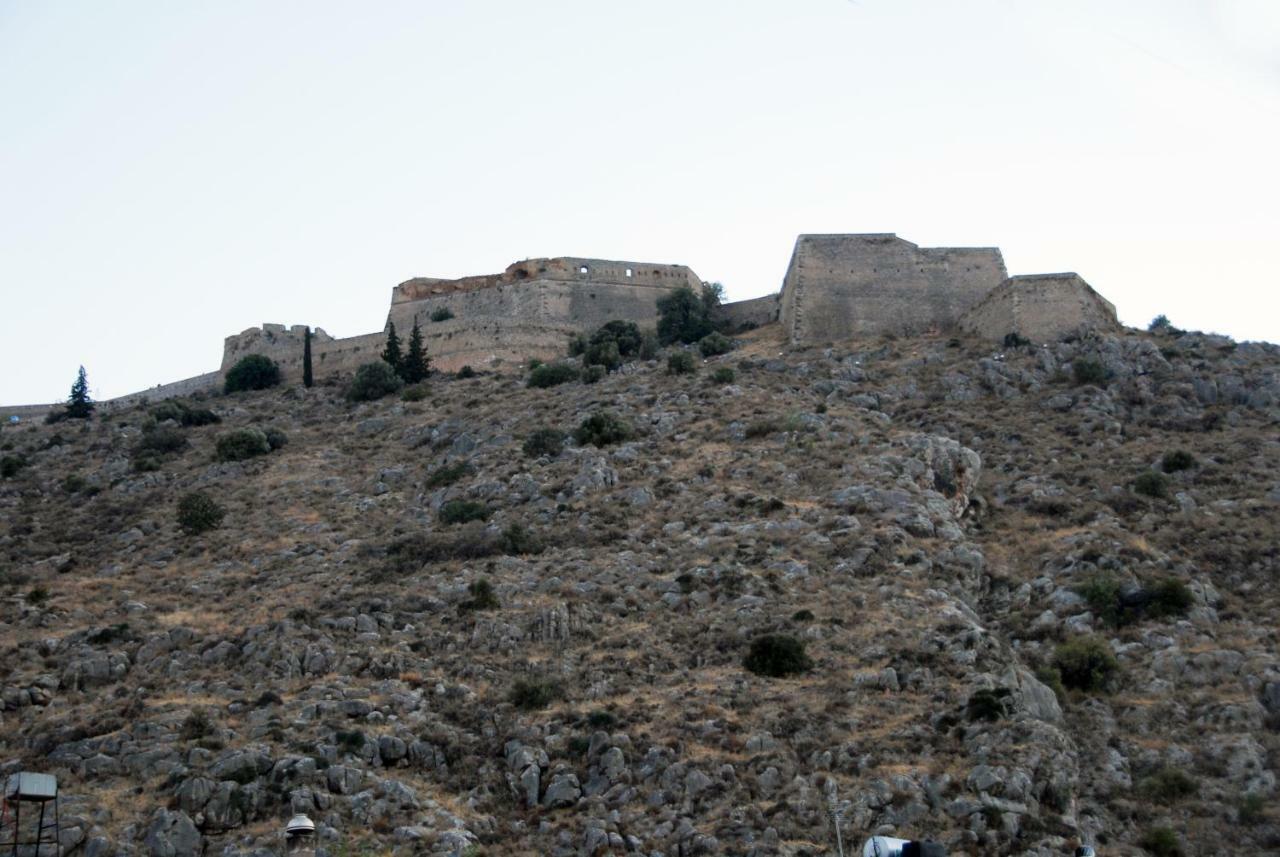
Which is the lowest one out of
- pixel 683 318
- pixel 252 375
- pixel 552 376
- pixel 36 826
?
pixel 36 826

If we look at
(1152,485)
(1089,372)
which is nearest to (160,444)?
(1089,372)

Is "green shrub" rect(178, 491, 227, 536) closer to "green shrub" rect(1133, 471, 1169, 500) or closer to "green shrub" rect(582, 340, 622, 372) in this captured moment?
"green shrub" rect(582, 340, 622, 372)

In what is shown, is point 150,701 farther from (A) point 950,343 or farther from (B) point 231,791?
(A) point 950,343

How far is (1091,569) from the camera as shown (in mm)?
32031

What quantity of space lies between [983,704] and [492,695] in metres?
8.65

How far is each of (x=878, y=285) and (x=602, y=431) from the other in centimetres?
1579

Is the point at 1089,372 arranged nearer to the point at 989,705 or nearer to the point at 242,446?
the point at 989,705

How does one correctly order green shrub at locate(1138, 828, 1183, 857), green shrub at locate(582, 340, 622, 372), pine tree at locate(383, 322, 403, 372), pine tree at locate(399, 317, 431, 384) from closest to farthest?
green shrub at locate(1138, 828, 1183, 857) < green shrub at locate(582, 340, 622, 372) < pine tree at locate(399, 317, 431, 384) < pine tree at locate(383, 322, 403, 372)

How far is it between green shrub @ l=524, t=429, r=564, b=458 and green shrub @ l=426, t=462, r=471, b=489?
1.70 meters

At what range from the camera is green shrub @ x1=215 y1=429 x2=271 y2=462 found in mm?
46594

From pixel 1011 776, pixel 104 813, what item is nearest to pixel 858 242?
pixel 1011 776

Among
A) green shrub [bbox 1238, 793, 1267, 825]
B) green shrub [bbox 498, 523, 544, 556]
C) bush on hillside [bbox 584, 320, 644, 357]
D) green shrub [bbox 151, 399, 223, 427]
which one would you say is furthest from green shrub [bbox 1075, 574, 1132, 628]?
green shrub [bbox 151, 399, 223, 427]

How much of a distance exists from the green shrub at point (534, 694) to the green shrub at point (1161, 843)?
1010 centimetres

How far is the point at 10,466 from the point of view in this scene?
4853cm
